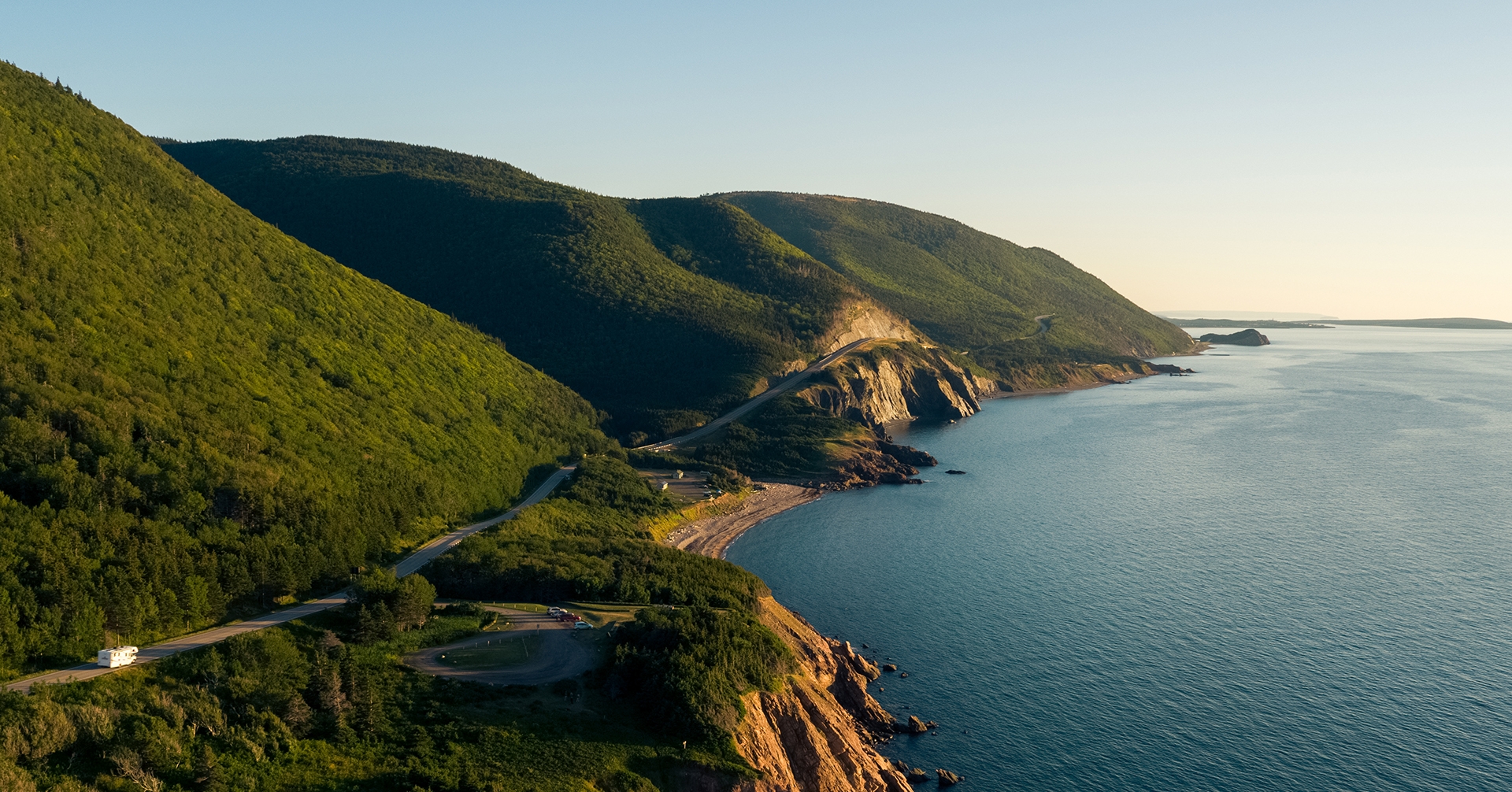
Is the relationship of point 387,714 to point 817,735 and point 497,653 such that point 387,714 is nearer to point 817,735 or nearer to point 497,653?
point 497,653

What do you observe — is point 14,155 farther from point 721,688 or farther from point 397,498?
point 721,688

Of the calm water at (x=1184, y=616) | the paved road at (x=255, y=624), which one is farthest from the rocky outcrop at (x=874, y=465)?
the paved road at (x=255, y=624)

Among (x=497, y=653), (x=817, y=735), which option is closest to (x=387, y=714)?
(x=497, y=653)

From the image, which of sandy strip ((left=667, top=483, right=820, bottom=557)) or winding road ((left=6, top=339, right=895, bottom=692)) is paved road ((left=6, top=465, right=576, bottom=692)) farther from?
sandy strip ((left=667, top=483, right=820, bottom=557))

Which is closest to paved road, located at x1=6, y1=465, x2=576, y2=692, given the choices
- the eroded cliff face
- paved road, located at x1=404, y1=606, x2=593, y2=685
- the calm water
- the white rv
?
the white rv

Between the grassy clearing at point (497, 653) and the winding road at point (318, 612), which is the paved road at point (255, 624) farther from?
the grassy clearing at point (497, 653)

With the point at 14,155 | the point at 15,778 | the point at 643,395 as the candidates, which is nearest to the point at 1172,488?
the point at 643,395
